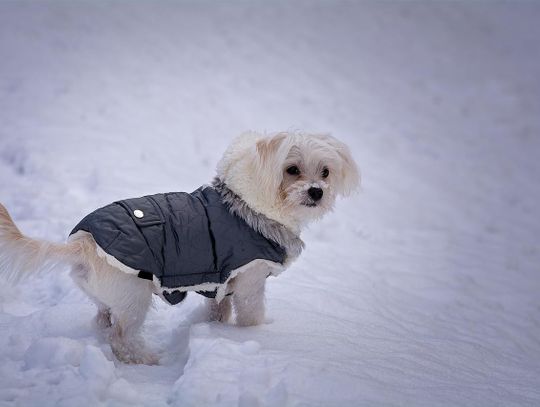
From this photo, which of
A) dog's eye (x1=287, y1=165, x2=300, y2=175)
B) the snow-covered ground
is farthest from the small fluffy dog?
the snow-covered ground

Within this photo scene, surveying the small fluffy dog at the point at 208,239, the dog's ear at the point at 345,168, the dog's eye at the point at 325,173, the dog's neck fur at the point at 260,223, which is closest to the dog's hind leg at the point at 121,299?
the small fluffy dog at the point at 208,239

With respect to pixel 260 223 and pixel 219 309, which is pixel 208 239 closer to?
A: pixel 260 223

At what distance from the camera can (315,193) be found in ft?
9.98

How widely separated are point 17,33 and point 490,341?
934 centimetres

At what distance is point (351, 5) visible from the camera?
585 inches

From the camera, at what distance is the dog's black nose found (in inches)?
119

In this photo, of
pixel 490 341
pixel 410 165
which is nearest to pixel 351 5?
pixel 410 165

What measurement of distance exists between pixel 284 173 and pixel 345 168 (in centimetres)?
49

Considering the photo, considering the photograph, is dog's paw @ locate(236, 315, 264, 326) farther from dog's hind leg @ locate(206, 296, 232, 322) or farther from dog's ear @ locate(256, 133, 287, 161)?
dog's ear @ locate(256, 133, 287, 161)

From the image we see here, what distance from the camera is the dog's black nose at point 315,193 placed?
3.04 metres

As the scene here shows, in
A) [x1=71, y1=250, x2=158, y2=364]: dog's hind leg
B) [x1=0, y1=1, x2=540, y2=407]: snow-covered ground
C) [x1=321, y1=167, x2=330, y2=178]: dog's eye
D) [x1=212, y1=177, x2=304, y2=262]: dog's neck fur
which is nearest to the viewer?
[x1=0, y1=1, x2=540, y2=407]: snow-covered ground

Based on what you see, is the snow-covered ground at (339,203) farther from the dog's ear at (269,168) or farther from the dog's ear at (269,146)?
the dog's ear at (269,146)

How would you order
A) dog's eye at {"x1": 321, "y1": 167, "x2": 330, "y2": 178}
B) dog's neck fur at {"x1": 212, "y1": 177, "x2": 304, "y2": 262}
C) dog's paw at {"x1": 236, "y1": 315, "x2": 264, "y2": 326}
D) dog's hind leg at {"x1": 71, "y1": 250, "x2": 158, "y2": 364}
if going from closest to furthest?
dog's hind leg at {"x1": 71, "y1": 250, "x2": 158, "y2": 364} < dog's neck fur at {"x1": 212, "y1": 177, "x2": 304, "y2": 262} < dog's paw at {"x1": 236, "y1": 315, "x2": 264, "y2": 326} < dog's eye at {"x1": 321, "y1": 167, "x2": 330, "y2": 178}

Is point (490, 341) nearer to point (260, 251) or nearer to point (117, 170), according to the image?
point (260, 251)
